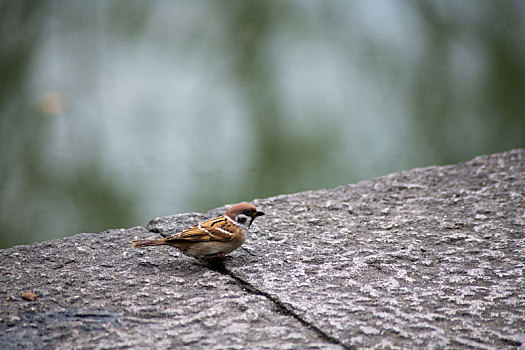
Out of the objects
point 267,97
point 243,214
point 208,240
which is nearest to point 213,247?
point 208,240

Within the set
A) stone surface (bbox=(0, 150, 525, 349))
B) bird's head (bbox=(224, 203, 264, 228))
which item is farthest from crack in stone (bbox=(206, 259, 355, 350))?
bird's head (bbox=(224, 203, 264, 228))

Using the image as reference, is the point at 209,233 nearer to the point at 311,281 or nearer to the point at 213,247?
the point at 213,247

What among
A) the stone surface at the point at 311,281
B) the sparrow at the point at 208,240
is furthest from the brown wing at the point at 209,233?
the stone surface at the point at 311,281

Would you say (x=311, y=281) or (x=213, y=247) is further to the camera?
(x=213, y=247)

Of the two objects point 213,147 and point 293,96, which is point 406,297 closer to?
point 213,147

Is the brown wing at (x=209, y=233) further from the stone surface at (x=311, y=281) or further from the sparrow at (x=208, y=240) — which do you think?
the stone surface at (x=311, y=281)

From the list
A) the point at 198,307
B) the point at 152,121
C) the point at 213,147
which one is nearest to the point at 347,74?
the point at 213,147
